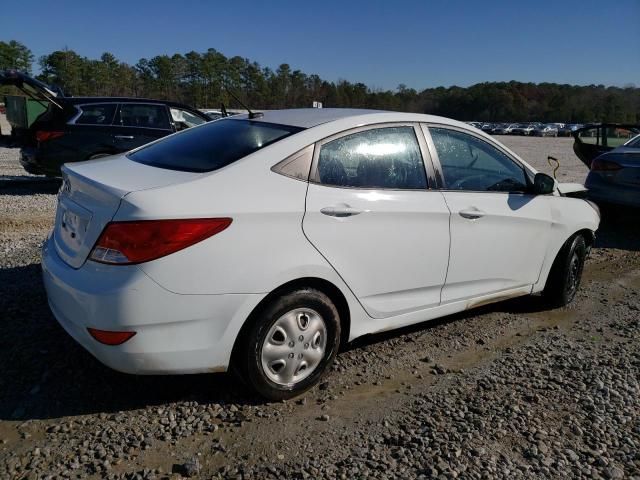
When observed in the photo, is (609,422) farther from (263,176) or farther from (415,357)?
(263,176)

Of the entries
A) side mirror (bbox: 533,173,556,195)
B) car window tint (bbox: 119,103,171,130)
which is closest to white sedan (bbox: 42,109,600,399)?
side mirror (bbox: 533,173,556,195)

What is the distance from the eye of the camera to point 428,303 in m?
3.69

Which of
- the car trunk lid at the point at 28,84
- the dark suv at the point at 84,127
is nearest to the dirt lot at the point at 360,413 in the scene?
the dark suv at the point at 84,127

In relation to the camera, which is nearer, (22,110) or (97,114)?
(97,114)

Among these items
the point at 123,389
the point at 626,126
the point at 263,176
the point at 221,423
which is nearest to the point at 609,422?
the point at 221,423

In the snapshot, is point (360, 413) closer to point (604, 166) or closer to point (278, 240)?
point (278, 240)

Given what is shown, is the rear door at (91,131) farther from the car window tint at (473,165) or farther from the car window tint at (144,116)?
the car window tint at (473,165)

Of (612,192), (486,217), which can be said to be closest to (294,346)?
(486,217)

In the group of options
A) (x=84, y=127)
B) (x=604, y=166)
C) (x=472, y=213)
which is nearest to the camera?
(x=472, y=213)

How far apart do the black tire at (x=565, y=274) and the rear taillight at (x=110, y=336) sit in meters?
3.59

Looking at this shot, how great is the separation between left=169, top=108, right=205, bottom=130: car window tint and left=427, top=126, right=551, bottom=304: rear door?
285 inches

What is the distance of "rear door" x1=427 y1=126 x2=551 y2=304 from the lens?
3760mm

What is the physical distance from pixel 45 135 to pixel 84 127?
2.00 feet

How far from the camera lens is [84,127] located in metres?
9.31
